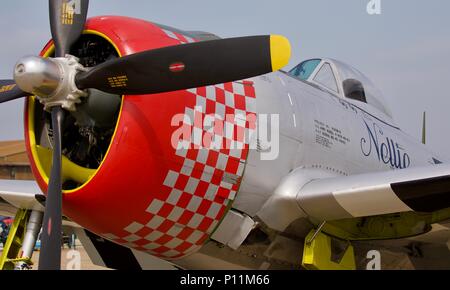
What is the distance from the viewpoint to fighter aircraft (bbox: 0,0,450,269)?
4172 millimetres

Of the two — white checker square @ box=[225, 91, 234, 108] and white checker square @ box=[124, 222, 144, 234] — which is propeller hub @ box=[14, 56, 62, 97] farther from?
white checker square @ box=[225, 91, 234, 108]

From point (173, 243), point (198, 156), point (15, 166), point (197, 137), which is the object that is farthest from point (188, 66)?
point (15, 166)

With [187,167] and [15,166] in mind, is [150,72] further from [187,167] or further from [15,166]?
[15,166]

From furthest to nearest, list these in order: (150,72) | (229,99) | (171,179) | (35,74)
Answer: (229,99), (171,179), (150,72), (35,74)

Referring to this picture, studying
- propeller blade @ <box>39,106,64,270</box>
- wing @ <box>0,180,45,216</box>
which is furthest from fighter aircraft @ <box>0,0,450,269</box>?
wing @ <box>0,180,45,216</box>

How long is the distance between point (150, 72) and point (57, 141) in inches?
34.1

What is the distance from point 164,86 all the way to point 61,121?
32.1 inches

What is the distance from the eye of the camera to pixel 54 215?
164 inches

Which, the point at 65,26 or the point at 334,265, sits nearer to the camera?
the point at 65,26

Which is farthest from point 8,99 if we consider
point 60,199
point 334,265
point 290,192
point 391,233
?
point 391,233

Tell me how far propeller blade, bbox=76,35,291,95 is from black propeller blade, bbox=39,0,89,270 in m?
0.40

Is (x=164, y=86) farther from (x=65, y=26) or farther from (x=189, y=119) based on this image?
(x=65, y=26)

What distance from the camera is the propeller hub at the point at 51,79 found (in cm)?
398

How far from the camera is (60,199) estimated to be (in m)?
4.21
